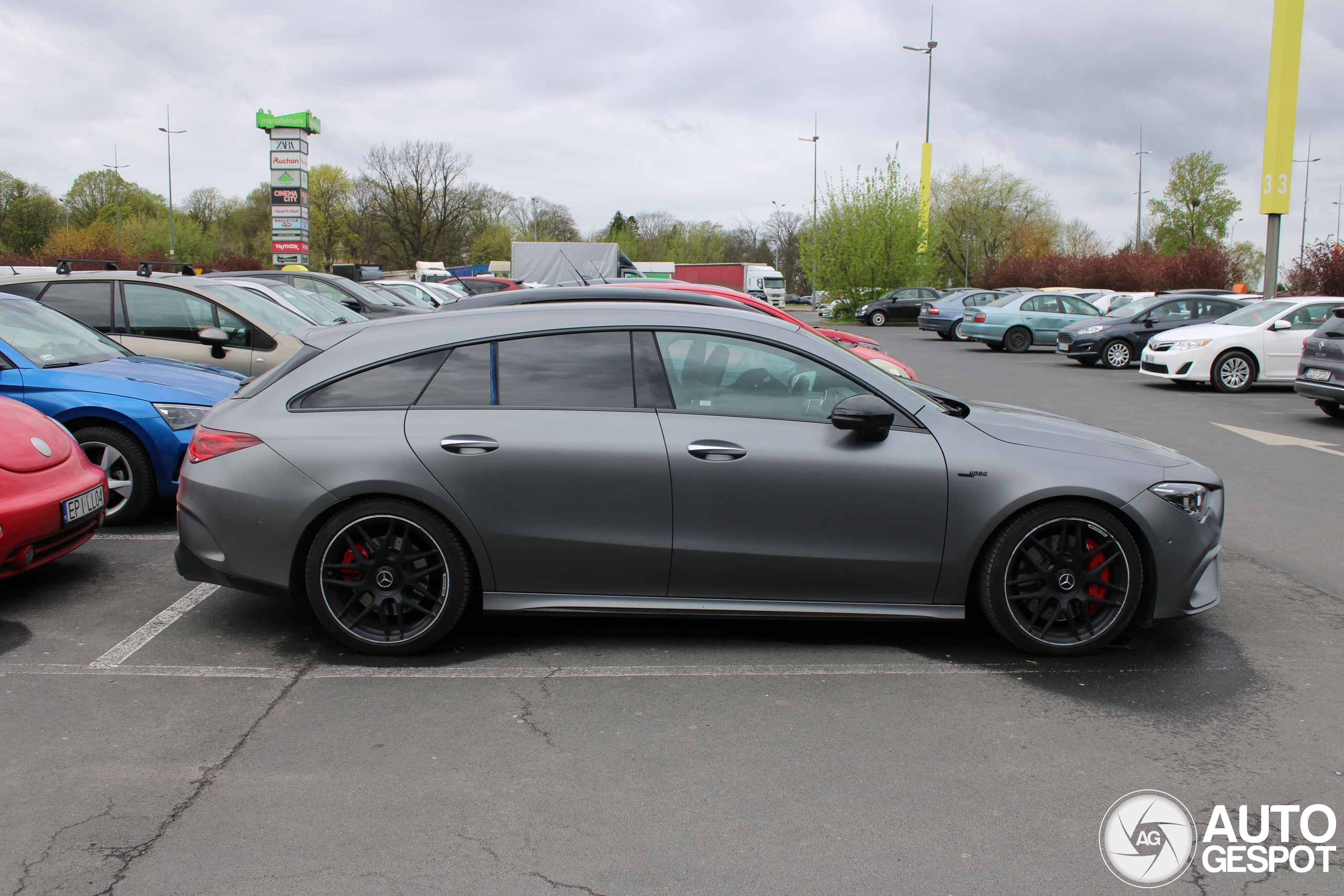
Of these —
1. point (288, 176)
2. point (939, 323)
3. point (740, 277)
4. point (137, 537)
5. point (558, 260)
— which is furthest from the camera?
point (740, 277)

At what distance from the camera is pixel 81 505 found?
5020 millimetres

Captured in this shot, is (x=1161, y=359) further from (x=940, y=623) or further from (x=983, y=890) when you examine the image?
(x=983, y=890)

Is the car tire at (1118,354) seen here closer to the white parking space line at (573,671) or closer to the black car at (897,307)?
Result: the white parking space line at (573,671)

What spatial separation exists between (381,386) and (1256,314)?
16098mm

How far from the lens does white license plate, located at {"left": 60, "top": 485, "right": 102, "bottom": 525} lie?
4.88 m

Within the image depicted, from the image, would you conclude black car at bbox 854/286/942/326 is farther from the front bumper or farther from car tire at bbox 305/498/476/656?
car tire at bbox 305/498/476/656

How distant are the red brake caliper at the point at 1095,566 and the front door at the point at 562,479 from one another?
176 cm

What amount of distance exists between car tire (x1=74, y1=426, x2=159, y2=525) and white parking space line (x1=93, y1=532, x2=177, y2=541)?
0.11m

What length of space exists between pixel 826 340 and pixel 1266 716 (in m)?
2.26

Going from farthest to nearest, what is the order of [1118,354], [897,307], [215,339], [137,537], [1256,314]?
[897,307]
[1118,354]
[1256,314]
[215,339]
[137,537]

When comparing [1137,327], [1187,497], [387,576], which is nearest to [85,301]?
[387,576]

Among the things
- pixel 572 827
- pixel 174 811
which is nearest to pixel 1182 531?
pixel 572 827

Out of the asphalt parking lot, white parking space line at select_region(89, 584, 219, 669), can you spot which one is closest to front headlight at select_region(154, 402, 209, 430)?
the asphalt parking lot

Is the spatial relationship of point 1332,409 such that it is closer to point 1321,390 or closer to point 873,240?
point 1321,390
